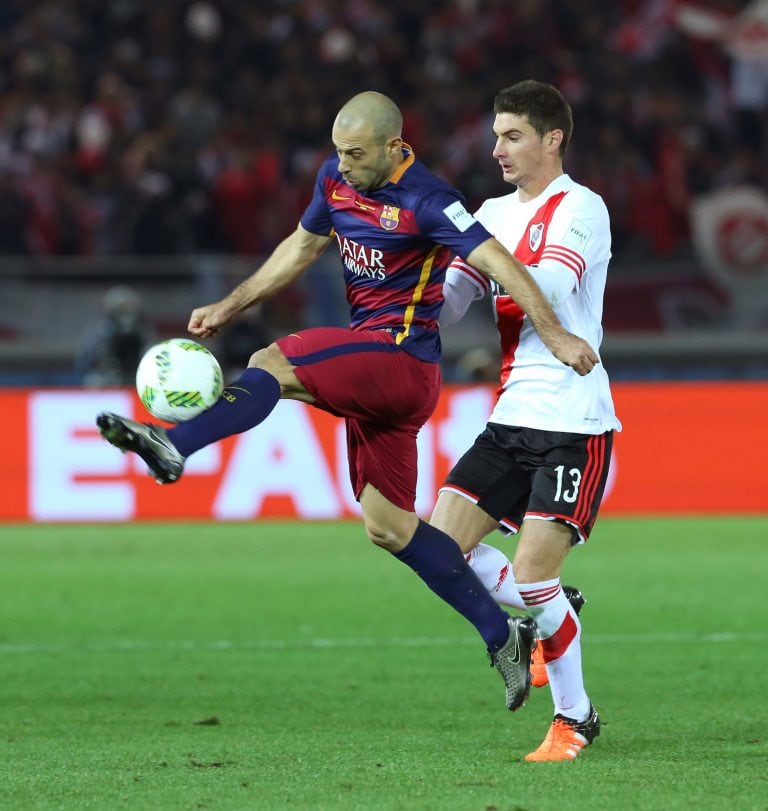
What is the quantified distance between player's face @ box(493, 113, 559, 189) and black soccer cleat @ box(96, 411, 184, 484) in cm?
160

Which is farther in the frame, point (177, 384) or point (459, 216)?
point (459, 216)

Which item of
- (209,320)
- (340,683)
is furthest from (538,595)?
(340,683)

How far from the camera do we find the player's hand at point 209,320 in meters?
5.62

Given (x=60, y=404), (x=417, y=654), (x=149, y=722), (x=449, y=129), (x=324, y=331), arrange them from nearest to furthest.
Result: (x=324, y=331), (x=149, y=722), (x=417, y=654), (x=60, y=404), (x=449, y=129)

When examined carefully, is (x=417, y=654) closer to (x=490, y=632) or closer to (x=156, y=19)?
(x=490, y=632)

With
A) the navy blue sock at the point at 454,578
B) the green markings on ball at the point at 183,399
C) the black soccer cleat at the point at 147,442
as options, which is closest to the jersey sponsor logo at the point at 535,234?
the navy blue sock at the point at 454,578

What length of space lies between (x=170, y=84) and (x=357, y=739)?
13393 mm

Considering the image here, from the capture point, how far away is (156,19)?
60.4 ft

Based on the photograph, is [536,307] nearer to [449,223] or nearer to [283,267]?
[449,223]

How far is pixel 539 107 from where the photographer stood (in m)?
5.54

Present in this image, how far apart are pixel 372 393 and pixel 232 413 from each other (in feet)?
1.77

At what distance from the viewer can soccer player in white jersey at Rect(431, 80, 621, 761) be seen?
214 inches

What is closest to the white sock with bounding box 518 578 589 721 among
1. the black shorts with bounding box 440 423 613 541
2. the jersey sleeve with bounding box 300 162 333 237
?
the black shorts with bounding box 440 423 613 541

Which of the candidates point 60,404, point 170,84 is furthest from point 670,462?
point 170,84
